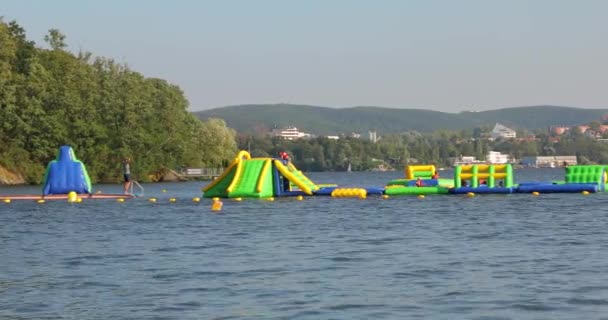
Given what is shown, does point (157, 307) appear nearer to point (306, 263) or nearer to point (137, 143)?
point (306, 263)

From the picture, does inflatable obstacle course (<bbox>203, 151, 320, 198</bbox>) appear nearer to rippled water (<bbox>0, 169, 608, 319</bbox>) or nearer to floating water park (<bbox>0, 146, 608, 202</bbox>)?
floating water park (<bbox>0, 146, 608, 202</bbox>)

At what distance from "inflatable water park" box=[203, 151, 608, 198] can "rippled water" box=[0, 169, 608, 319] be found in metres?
7.87

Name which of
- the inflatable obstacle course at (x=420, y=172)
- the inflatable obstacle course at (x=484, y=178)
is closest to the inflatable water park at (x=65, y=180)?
the inflatable obstacle course at (x=420, y=172)

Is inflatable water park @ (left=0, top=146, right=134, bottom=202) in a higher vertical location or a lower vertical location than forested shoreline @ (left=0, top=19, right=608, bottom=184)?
lower

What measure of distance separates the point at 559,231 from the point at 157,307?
15.9m

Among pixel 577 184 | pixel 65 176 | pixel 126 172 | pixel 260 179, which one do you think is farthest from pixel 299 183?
pixel 577 184

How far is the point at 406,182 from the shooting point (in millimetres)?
52438

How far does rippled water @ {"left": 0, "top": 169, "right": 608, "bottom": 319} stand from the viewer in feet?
55.1

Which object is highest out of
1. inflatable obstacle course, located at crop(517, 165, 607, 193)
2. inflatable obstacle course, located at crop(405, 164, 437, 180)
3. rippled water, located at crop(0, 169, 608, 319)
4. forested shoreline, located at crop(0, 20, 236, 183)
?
forested shoreline, located at crop(0, 20, 236, 183)

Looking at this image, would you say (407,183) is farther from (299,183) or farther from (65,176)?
(65,176)

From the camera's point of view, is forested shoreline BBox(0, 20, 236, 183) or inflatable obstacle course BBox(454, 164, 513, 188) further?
forested shoreline BBox(0, 20, 236, 183)

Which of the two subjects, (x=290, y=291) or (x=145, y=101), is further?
(x=145, y=101)

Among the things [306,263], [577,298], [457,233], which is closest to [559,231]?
[457,233]

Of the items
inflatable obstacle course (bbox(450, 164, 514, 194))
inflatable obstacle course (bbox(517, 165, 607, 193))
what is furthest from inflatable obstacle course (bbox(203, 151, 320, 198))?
inflatable obstacle course (bbox(517, 165, 607, 193))
